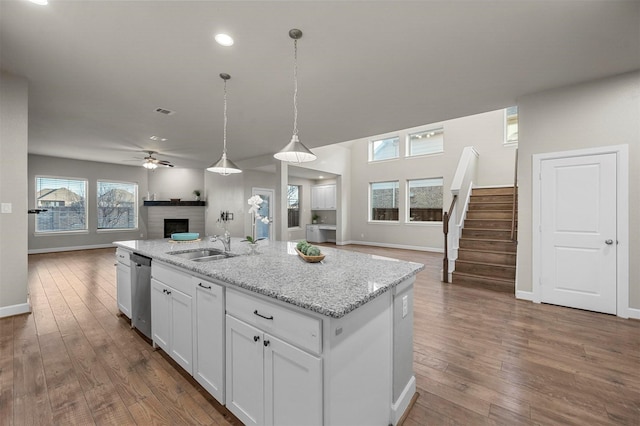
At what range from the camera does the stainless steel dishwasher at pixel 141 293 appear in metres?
2.43

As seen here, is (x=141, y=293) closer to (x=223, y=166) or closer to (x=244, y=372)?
(x=223, y=166)

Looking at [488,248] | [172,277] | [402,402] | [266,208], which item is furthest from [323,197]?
[402,402]

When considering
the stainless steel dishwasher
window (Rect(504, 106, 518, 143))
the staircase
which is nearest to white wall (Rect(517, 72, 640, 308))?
the staircase

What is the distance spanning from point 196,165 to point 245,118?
526 centimetres

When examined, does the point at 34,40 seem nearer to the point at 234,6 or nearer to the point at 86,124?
the point at 234,6

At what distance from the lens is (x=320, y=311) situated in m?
1.06

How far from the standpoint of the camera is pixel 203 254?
2676mm

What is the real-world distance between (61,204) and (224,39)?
8486 millimetres

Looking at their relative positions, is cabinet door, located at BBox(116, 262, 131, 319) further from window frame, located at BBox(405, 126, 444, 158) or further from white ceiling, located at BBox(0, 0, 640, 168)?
window frame, located at BBox(405, 126, 444, 158)

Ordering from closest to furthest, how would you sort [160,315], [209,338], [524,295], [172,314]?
[209,338]
[172,314]
[160,315]
[524,295]

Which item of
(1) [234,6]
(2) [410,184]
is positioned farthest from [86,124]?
(2) [410,184]

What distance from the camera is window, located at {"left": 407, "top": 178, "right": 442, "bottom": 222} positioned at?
7699mm

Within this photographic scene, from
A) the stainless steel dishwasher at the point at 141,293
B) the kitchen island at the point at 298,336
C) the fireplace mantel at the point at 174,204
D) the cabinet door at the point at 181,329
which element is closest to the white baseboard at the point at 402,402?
the kitchen island at the point at 298,336

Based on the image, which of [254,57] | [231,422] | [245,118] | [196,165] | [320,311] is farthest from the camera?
[196,165]
